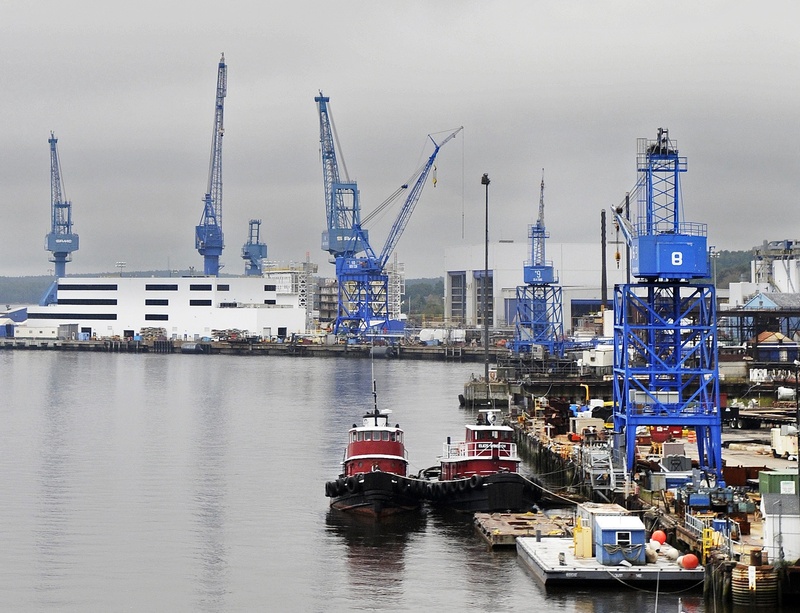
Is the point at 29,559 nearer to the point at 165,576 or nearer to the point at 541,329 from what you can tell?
the point at 165,576

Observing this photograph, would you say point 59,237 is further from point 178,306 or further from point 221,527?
point 221,527

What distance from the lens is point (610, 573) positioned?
26516mm

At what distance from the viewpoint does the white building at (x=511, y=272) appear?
15525 centimetres

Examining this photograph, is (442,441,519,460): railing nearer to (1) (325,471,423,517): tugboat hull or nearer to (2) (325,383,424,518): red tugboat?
(2) (325,383,424,518): red tugboat

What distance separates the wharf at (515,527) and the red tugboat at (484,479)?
0.82 m

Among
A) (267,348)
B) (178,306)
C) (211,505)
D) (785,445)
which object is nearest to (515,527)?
(211,505)

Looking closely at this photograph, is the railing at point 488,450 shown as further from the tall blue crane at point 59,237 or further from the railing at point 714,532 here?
the tall blue crane at point 59,237

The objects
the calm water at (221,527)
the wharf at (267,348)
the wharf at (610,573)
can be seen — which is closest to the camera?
the wharf at (610,573)

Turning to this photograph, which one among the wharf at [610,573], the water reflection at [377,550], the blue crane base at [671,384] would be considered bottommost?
the water reflection at [377,550]

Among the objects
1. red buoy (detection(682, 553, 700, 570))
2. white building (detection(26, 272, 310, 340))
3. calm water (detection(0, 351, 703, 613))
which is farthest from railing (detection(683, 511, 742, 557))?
white building (detection(26, 272, 310, 340))

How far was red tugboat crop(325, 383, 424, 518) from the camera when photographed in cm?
3584

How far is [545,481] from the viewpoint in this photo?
42906 mm

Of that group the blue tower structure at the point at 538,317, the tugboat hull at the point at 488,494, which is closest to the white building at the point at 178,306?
the blue tower structure at the point at 538,317

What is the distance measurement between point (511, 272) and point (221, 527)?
404 ft
